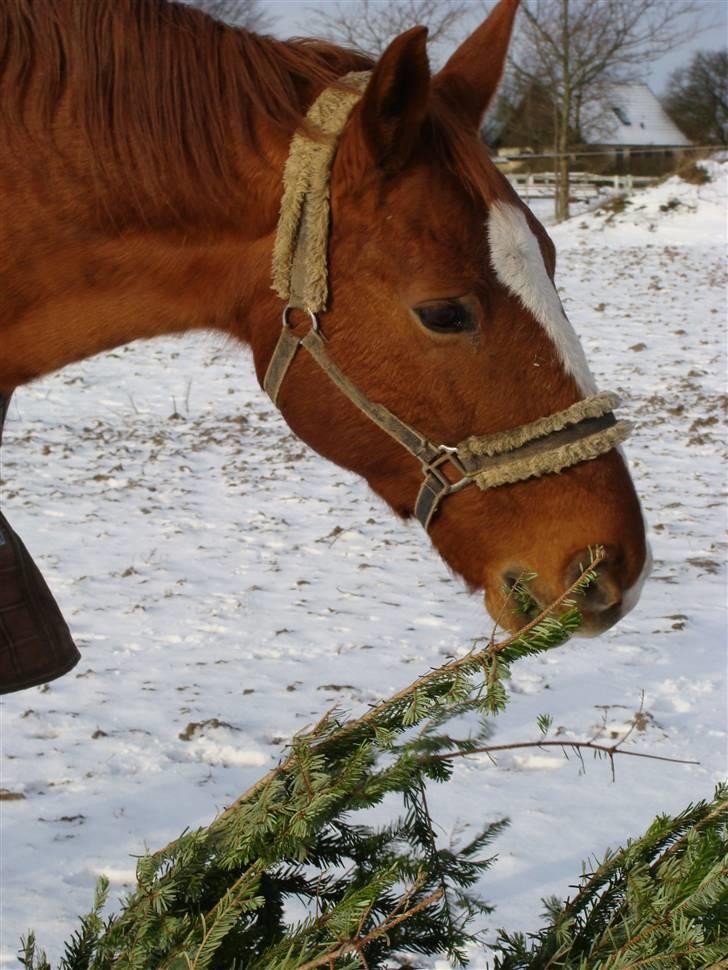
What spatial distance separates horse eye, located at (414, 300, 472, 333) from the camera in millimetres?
1864

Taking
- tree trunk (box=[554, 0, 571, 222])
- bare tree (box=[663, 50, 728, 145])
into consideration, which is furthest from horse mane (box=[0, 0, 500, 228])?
bare tree (box=[663, 50, 728, 145])

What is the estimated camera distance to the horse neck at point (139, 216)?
191 centimetres

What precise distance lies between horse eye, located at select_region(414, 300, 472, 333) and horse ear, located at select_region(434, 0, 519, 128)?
1.65ft

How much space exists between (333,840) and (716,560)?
4.45m

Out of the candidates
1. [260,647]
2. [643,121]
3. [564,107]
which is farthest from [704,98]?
[260,647]

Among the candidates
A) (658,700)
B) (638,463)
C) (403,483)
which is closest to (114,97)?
(403,483)

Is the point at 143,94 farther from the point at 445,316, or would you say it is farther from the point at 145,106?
the point at 445,316

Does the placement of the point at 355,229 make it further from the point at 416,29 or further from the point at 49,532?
the point at 49,532

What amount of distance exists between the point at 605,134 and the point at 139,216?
31.6 meters

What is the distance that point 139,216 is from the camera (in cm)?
198

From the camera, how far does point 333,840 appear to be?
1349 mm

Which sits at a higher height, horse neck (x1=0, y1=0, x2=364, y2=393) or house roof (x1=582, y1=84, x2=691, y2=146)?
house roof (x1=582, y1=84, x2=691, y2=146)

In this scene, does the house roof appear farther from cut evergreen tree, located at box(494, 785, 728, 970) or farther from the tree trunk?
cut evergreen tree, located at box(494, 785, 728, 970)

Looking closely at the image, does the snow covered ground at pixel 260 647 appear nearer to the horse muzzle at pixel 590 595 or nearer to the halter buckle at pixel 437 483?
the halter buckle at pixel 437 483
